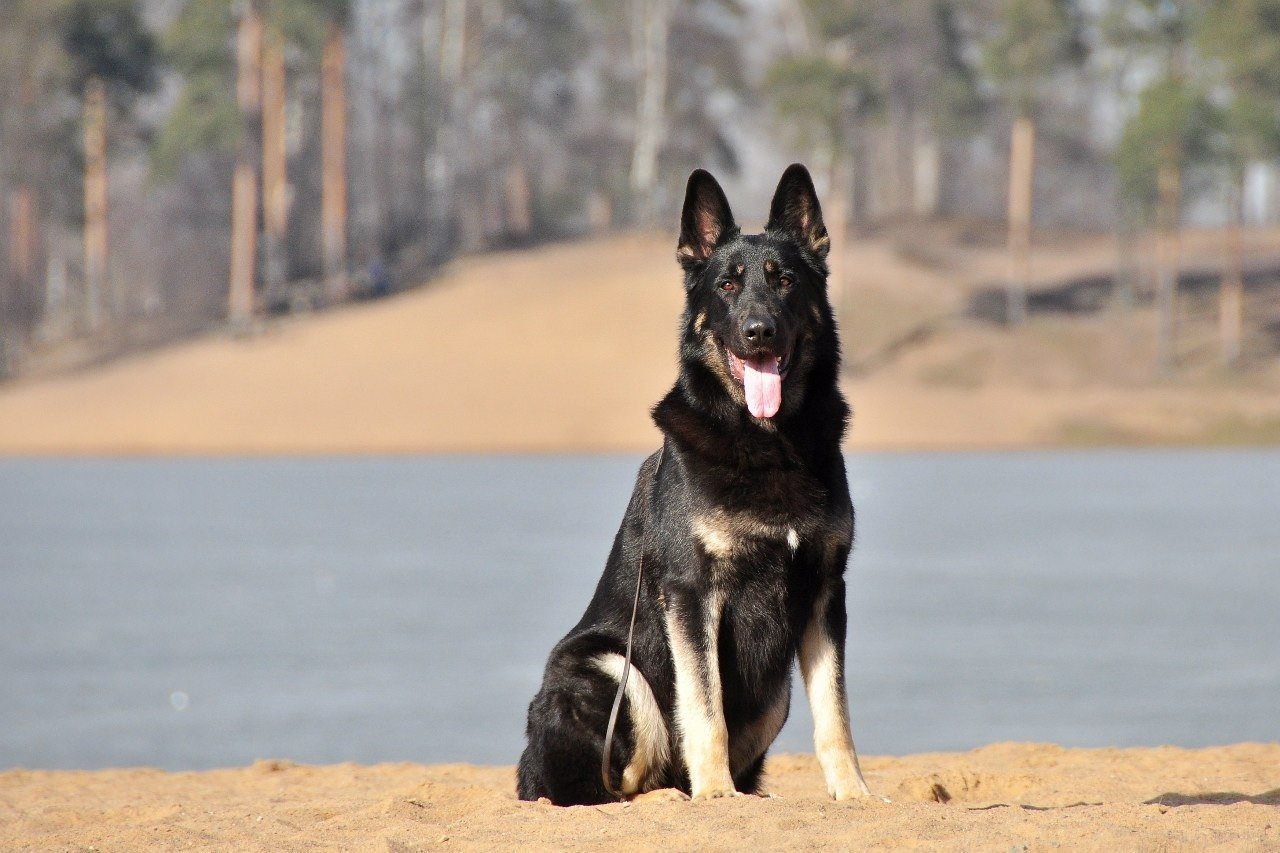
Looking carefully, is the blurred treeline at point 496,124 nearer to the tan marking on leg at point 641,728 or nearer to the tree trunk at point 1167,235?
the tree trunk at point 1167,235

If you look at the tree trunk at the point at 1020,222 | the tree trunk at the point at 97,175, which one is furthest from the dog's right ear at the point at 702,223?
the tree trunk at the point at 97,175

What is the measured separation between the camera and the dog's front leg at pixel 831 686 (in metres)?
5.62

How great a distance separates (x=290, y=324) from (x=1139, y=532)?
33.2m

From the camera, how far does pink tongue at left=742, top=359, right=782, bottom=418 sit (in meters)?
5.68

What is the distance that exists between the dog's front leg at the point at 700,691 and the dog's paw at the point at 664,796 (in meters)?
0.06

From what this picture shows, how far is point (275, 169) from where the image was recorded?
5147cm

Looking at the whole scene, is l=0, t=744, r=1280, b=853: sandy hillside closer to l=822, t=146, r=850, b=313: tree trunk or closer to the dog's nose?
the dog's nose

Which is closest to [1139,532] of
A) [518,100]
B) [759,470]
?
[759,470]

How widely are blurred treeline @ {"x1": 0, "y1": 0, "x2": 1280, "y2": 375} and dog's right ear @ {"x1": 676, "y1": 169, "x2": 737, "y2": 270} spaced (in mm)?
41228

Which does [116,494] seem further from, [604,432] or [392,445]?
[604,432]

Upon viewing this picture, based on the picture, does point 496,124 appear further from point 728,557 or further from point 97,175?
point 728,557

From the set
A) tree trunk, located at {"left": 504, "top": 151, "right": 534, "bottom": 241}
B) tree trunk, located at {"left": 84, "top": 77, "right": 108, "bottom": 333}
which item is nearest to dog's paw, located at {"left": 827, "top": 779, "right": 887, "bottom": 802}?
tree trunk, located at {"left": 84, "top": 77, "right": 108, "bottom": 333}

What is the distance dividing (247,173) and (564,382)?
13.3 m

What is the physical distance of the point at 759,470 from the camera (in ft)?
18.7
